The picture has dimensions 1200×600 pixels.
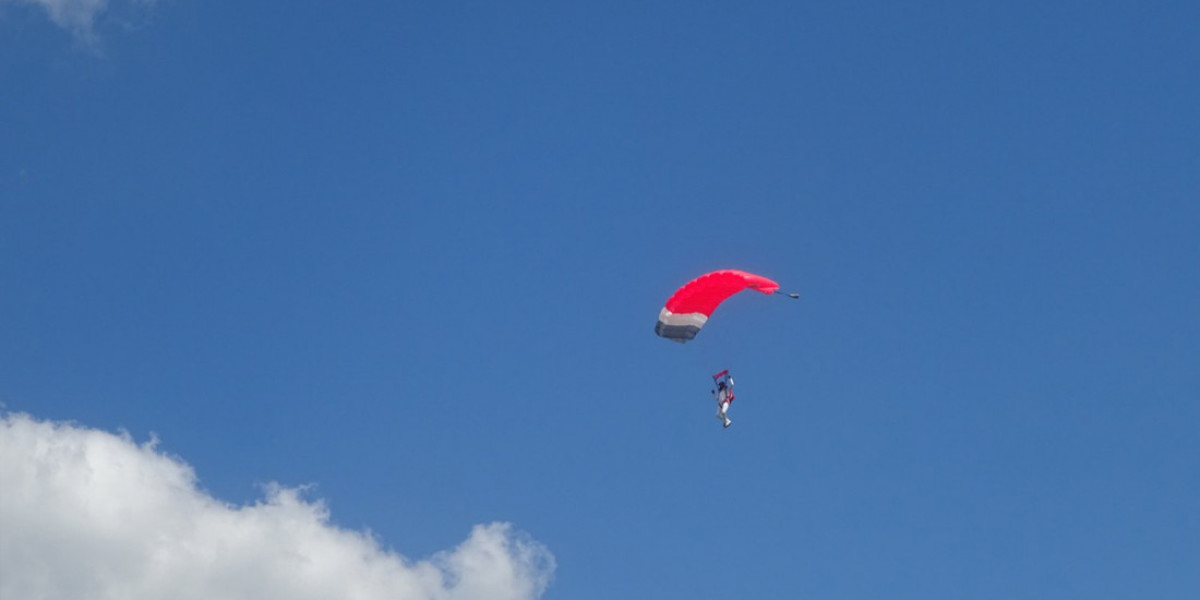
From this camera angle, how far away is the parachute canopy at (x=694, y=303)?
6838 cm

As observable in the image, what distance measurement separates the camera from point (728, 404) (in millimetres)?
71375

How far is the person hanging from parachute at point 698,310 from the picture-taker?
68625 mm

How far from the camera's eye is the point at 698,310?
70.6 m

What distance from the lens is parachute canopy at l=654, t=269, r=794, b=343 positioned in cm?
6838

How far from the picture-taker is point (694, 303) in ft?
230

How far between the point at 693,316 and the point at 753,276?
450cm

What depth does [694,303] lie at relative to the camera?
70.1m

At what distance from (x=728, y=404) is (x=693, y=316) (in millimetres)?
4796

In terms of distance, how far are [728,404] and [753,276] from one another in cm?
746

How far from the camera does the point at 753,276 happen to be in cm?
6744

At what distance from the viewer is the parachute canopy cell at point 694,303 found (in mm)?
68375

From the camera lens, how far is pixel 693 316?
232 feet
